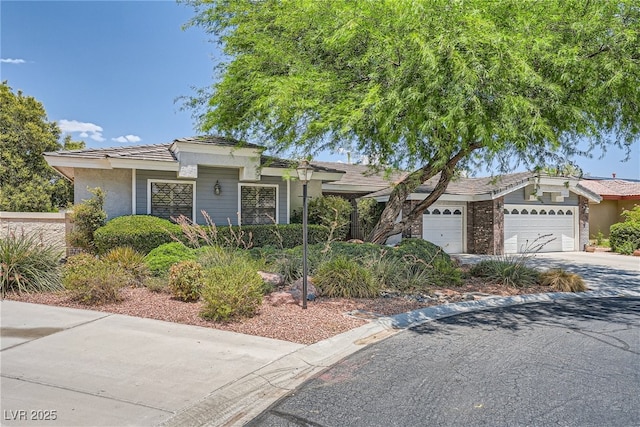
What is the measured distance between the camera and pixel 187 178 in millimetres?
13336

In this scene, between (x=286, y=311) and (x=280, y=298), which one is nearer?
(x=286, y=311)

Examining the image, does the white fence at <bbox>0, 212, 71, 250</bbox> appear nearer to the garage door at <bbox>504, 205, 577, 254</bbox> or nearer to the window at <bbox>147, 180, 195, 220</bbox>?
the window at <bbox>147, 180, 195, 220</bbox>

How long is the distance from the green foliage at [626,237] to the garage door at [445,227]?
737 cm

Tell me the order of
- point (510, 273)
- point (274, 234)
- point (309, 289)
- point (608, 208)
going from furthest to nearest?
1. point (608, 208)
2. point (274, 234)
3. point (510, 273)
4. point (309, 289)

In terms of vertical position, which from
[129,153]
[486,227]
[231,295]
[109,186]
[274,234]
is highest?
[129,153]

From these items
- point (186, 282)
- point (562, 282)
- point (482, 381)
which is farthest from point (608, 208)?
point (186, 282)

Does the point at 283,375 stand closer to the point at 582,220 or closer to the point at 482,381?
the point at 482,381

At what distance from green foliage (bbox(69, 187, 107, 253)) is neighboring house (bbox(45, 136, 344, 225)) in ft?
2.13

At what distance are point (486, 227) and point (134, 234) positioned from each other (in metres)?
15.0

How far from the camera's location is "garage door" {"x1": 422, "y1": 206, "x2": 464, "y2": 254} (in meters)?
19.0

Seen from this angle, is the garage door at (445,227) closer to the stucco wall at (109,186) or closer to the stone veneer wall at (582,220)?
the stone veneer wall at (582,220)

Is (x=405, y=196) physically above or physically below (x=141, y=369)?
above

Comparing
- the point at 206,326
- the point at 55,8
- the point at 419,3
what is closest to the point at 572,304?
the point at 419,3

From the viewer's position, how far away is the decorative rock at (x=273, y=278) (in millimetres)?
8998
